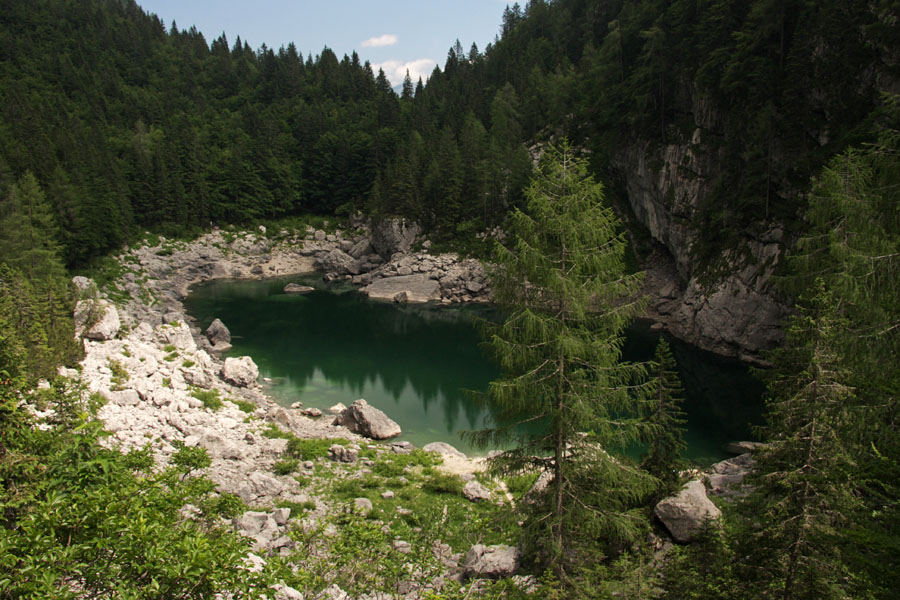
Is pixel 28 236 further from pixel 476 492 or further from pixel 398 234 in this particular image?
pixel 398 234

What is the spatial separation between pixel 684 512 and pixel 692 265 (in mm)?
34169

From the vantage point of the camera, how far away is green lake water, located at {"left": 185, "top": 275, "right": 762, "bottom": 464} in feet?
94.4

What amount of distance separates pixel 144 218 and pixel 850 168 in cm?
7910

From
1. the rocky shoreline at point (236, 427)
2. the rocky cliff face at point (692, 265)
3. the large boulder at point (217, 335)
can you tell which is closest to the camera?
the rocky shoreline at point (236, 427)

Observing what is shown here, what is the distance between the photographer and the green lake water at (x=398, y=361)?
28781mm

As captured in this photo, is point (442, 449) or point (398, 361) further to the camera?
point (398, 361)

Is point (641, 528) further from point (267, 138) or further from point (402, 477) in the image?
point (267, 138)

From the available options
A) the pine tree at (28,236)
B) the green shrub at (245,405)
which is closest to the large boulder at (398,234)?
the pine tree at (28,236)

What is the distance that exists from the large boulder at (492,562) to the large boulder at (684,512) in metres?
4.23

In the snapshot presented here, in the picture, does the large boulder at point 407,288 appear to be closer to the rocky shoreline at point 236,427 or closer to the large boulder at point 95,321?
the rocky shoreline at point 236,427

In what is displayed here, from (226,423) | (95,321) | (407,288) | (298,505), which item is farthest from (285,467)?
(407,288)

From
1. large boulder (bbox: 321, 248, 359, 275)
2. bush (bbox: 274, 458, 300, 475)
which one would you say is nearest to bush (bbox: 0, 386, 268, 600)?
bush (bbox: 274, 458, 300, 475)

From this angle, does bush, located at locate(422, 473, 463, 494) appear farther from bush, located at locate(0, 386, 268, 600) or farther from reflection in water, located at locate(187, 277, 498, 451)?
bush, located at locate(0, 386, 268, 600)

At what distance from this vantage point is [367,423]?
2584cm
